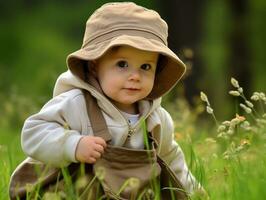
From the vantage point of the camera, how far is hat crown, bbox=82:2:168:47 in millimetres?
4680

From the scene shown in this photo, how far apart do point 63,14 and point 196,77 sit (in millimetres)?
14824

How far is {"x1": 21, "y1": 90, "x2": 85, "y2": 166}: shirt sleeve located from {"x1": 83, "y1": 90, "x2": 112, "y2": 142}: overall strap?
2.0 inches

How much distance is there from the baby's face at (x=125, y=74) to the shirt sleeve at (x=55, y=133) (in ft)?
0.57

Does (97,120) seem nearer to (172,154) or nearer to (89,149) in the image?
(89,149)

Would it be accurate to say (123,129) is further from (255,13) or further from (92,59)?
(255,13)

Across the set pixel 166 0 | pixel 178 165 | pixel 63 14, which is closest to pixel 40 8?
pixel 63 14

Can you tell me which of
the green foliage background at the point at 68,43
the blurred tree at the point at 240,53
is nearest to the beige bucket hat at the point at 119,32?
the green foliage background at the point at 68,43

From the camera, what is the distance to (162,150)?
5.01 metres

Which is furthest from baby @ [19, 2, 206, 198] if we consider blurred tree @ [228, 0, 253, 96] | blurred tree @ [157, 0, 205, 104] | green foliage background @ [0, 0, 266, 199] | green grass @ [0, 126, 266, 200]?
blurred tree @ [228, 0, 253, 96]

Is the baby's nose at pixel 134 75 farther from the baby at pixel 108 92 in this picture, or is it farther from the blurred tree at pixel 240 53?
the blurred tree at pixel 240 53

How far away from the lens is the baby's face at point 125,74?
4.65 meters

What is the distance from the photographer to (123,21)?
184 inches

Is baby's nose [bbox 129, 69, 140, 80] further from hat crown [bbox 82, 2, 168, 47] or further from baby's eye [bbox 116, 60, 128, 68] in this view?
hat crown [bbox 82, 2, 168, 47]

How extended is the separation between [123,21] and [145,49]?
219 mm
